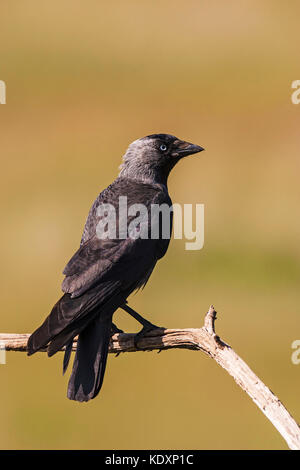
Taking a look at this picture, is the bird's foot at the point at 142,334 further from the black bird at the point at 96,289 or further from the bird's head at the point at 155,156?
the bird's head at the point at 155,156

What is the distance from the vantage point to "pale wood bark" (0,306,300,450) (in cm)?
591

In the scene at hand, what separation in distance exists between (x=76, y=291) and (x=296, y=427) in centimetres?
204

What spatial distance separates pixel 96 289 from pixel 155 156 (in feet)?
6.88

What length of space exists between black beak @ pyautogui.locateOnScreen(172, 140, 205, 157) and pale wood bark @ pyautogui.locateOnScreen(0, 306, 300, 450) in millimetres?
1981

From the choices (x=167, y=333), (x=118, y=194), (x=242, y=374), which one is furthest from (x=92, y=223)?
(x=242, y=374)

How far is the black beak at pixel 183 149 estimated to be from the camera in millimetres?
8930

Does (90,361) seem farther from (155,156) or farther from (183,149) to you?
(183,149)

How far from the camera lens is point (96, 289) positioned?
7.21 meters

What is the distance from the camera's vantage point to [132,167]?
8969 millimetres

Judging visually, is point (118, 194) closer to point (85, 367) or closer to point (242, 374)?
point (85, 367)

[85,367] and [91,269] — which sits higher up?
[91,269]

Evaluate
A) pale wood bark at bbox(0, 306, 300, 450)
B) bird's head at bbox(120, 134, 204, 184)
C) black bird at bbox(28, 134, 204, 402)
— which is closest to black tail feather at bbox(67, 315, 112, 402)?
black bird at bbox(28, 134, 204, 402)

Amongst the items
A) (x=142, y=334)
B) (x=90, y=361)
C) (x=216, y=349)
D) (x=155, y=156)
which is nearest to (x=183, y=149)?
(x=155, y=156)

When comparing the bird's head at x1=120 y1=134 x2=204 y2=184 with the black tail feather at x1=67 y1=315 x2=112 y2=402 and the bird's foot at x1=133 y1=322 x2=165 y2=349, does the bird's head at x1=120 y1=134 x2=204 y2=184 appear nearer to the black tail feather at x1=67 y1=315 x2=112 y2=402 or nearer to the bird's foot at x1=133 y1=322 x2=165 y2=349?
the bird's foot at x1=133 y1=322 x2=165 y2=349
